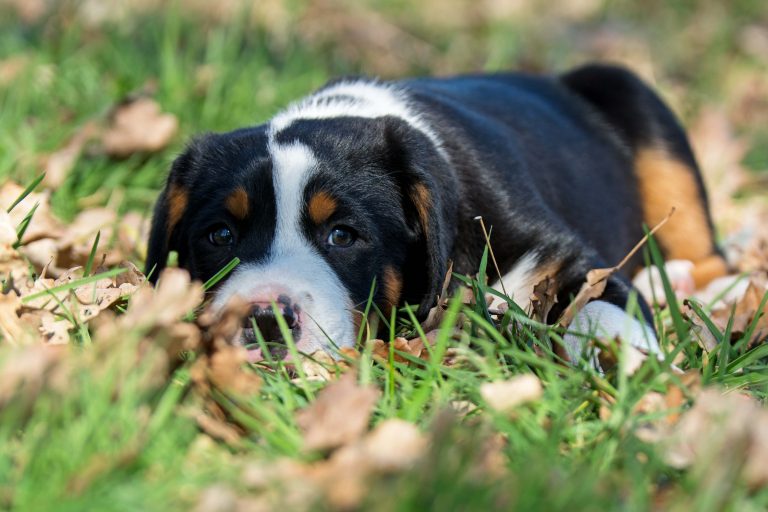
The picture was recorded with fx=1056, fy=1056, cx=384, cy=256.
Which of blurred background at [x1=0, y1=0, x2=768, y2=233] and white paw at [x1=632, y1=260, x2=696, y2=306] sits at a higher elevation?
blurred background at [x1=0, y1=0, x2=768, y2=233]

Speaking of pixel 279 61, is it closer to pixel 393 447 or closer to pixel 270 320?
pixel 270 320

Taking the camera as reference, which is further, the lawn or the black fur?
the black fur

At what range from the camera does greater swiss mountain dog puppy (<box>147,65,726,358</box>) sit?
131 inches

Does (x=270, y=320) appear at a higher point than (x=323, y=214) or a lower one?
lower

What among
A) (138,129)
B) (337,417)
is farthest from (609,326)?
(138,129)

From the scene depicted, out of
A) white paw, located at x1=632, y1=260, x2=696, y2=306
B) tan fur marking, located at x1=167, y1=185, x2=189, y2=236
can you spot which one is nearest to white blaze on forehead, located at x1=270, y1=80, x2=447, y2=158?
tan fur marking, located at x1=167, y1=185, x2=189, y2=236

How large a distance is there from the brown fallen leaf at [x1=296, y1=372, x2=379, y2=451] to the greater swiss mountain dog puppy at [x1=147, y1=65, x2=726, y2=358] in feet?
2.03

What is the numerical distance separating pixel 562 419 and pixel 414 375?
54cm

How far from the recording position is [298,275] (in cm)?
324

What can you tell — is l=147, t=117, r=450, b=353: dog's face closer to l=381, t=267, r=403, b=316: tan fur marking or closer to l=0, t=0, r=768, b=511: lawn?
l=381, t=267, r=403, b=316: tan fur marking

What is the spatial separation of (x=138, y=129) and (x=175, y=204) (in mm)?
1670

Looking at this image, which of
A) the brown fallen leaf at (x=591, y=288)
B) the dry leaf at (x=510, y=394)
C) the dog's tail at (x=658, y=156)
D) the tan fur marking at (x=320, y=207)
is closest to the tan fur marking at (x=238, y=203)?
the tan fur marking at (x=320, y=207)

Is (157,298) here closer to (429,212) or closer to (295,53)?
(429,212)

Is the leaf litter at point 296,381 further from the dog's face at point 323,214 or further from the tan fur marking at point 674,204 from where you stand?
the tan fur marking at point 674,204
